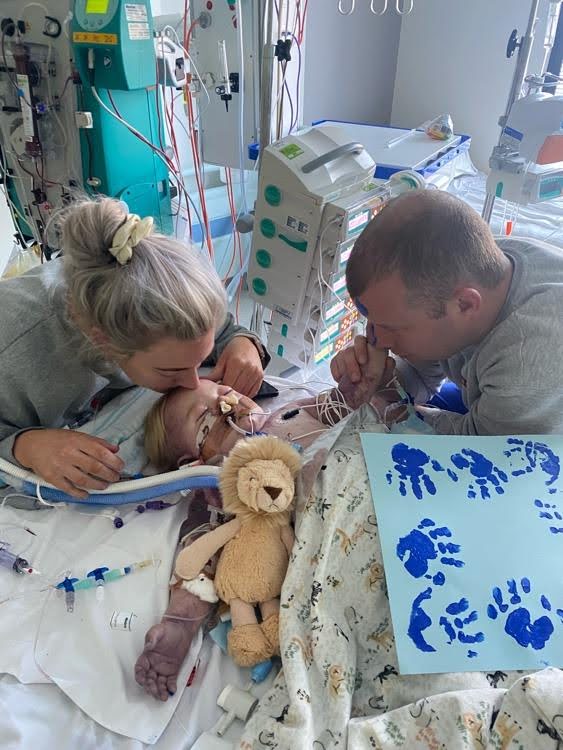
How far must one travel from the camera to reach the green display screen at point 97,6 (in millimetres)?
1577

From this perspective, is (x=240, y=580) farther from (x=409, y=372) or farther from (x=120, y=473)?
(x=409, y=372)

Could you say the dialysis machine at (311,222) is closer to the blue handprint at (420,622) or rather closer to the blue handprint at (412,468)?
the blue handprint at (412,468)

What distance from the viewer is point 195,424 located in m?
1.30

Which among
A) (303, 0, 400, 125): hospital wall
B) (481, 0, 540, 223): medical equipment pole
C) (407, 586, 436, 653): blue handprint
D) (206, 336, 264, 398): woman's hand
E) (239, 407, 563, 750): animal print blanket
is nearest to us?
(239, 407, 563, 750): animal print blanket

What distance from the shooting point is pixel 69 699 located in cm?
89

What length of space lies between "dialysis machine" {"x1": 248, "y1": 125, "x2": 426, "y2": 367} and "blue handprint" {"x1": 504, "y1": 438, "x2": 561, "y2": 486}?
0.75 meters

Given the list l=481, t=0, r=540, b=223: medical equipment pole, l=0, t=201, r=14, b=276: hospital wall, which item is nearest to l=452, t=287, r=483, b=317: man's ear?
l=481, t=0, r=540, b=223: medical equipment pole

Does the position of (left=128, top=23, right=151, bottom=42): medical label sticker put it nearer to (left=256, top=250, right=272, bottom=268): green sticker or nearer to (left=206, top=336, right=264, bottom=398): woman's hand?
(left=256, top=250, right=272, bottom=268): green sticker

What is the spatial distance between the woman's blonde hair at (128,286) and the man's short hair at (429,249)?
349 mm

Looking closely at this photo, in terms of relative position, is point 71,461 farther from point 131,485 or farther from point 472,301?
point 472,301

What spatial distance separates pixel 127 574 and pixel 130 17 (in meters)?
1.49

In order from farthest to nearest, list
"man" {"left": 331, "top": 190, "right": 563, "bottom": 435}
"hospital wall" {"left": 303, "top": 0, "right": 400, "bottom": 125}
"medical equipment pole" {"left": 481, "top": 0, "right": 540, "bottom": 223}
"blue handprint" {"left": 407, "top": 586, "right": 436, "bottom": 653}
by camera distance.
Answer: "hospital wall" {"left": 303, "top": 0, "right": 400, "bottom": 125} → "medical equipment pole" {"left": 481, "top": 0, "right": 540, "bottom": 223} → "man" {"left": 331, "top": 190, "right": 563, "bottom": 435} → "blue handprint" {"left": 407, "top": 586, "right": 436, "bottom": 653}

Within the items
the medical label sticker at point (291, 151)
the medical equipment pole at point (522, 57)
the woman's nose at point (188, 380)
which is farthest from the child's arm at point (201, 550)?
the medical equipment pole at point (522, 57)

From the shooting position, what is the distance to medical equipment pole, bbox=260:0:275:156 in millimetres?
1564
